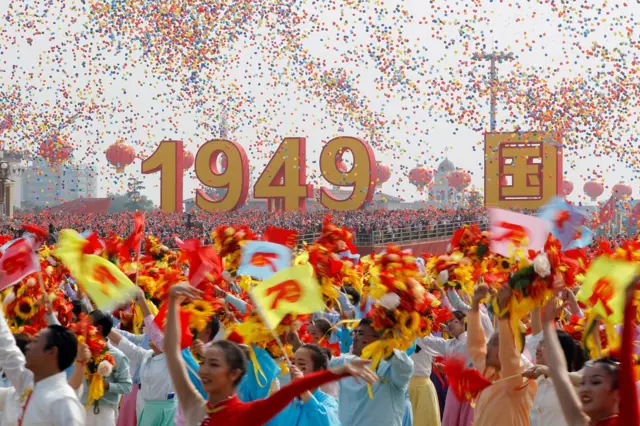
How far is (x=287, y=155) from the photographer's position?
40.6 metres

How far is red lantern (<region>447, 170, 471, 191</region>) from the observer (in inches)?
2977

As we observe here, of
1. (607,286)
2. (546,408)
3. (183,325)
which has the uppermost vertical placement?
(607,286)

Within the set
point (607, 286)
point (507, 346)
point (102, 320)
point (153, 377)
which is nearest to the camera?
point (607, 286)

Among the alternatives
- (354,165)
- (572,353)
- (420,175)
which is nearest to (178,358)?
(572,353)

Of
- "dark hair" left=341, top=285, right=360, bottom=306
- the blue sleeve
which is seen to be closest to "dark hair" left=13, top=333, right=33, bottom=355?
the blue sleeve

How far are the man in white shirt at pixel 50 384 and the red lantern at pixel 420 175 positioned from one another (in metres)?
76.1

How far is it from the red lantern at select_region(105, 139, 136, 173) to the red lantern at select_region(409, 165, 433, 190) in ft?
84.7

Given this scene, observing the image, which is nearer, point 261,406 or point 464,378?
point 261,406

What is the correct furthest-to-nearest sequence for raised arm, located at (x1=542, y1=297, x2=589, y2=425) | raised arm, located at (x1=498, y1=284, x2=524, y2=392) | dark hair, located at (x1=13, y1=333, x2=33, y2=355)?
dark hair, located at (x1=13, y1=333, x2=33, y2=355), raised arm, located at (x1=498, y1=284, x2=524, y2=392), raised arm, located at (x1=542, y1=297, x2=589, y2=425)

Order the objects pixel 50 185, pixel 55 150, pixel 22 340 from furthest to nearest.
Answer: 1. pixel 50 185
2. pixel 55 150
3. pixel 22 340

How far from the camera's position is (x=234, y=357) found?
4184mm

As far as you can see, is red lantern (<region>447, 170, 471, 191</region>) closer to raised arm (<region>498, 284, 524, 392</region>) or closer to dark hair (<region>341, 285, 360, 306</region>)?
dark hair (<region>341, 285, 360, 306</region>)

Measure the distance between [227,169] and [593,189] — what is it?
47425 millimetres

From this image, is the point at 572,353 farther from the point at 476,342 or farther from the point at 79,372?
the point at 79,372
